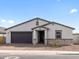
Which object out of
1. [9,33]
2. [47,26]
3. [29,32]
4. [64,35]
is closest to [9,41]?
[9,33]

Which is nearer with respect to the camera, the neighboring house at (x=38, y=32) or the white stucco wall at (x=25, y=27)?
the neighboring house at (x=38, y=32)

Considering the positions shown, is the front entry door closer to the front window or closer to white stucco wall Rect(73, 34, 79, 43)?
the front window

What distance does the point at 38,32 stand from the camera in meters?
36.7

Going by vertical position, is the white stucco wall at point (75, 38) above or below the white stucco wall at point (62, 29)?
below

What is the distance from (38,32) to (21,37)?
2.90m

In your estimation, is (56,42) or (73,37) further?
(73,37)

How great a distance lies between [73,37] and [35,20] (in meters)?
6.81

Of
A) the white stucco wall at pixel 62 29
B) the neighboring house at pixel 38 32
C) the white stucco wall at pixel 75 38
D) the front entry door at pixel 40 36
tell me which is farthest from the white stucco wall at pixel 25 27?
the white stucco wall at pixel 75 38

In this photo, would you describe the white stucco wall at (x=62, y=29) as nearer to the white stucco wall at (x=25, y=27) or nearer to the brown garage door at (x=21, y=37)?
the white stucco wall at (x=25, y=27)

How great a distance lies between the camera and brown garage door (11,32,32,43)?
3628cm

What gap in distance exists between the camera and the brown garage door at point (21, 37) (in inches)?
1428

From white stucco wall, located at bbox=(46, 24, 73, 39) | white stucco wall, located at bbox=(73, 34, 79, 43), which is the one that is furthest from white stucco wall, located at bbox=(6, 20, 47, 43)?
white stucco wall, located at bbox=(73, 34, 79, 43)

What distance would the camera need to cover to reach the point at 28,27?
35.8 m

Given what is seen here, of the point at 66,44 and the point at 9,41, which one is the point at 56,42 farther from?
the point at 9,41
